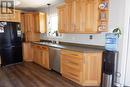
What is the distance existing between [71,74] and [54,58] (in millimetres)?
984

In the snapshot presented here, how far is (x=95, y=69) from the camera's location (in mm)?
3316

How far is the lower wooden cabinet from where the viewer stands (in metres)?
4.76

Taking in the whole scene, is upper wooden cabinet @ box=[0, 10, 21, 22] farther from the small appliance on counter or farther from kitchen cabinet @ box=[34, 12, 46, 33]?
the small appliance on counter

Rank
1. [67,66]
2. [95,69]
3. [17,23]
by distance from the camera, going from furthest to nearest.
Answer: [17,23], [67,66], [95,69]

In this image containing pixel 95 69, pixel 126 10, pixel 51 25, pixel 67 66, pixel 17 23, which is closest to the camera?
pixel 126 10

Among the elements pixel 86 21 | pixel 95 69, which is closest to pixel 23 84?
pixel 95 69

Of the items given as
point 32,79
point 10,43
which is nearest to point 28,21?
point 10,43

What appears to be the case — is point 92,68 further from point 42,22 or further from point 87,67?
point 42,22

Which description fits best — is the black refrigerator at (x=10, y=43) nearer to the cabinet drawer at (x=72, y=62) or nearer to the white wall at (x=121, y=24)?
the cabinet drawer at (x=72, y=62)

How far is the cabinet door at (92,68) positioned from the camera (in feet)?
10.7

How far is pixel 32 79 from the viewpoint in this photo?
380 centimetres

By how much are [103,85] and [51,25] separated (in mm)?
3527

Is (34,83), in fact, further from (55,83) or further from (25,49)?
(25,49)

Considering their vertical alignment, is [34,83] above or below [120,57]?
below
